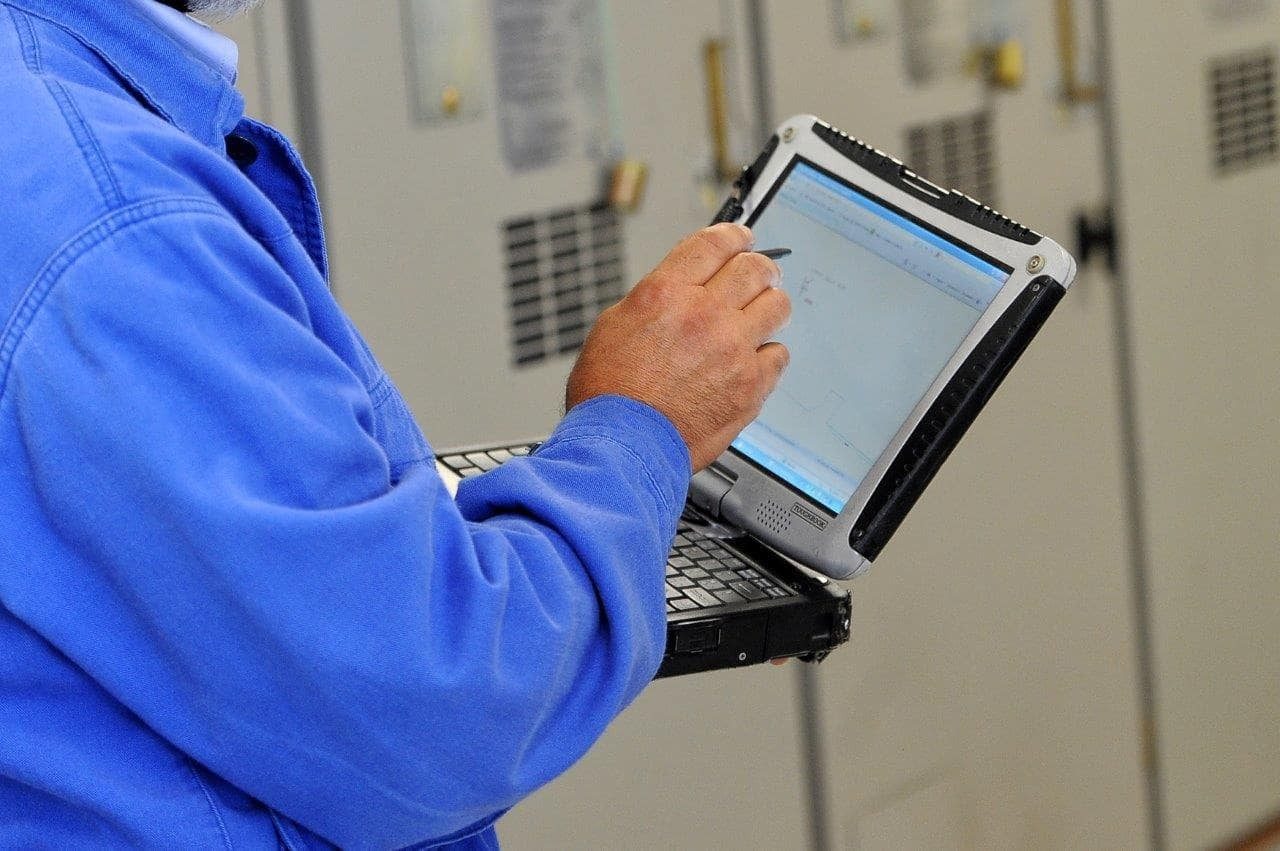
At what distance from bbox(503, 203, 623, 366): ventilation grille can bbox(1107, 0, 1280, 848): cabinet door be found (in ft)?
3.29

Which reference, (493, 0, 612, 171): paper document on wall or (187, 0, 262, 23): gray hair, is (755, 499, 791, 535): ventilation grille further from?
(493, 0, 612, 171): paper document on wall

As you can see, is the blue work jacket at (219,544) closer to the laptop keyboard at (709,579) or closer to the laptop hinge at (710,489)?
the laptop keyboard at (709,579)

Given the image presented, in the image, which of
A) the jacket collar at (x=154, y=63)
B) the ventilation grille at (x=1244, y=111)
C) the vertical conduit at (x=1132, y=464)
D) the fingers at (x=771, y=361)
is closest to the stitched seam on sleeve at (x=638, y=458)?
the fingers at (x=771, y=361)

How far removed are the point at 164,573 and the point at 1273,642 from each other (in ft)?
8.48

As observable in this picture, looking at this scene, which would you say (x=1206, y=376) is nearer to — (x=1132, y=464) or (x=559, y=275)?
(x=1132, y=464)

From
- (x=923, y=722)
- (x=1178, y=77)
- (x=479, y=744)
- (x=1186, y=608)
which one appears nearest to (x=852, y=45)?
(x=1178, y=77)

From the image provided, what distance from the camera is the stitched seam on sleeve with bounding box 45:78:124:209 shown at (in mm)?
690

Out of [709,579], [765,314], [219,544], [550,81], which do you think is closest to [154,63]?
[219,544]

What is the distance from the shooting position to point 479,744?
761 millimetres

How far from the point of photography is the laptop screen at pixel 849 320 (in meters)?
1.10

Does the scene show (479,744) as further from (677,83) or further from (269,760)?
(677,83)

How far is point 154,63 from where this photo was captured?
0.80 meters

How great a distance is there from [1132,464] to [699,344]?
6.20 ft

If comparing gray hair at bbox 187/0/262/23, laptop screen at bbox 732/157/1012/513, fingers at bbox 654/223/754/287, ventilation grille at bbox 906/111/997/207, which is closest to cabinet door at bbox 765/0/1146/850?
ventilation grille at bbox 906/111/997/207
